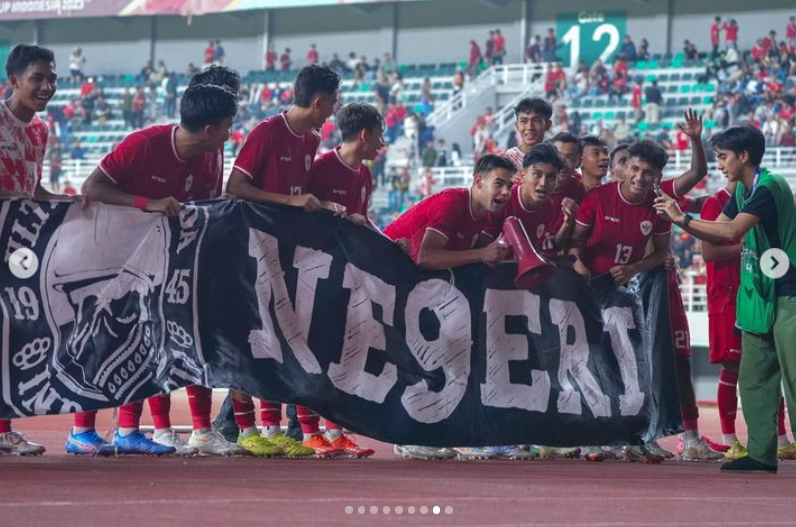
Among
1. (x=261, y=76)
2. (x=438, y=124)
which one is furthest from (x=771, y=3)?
(x=261, y=76)

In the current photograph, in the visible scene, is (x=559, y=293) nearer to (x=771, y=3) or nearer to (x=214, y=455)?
(x=214, y=455)

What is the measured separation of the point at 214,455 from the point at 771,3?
99.8 feet

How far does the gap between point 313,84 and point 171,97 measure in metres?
31.9

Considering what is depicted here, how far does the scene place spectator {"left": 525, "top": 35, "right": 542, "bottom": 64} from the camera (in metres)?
37.3

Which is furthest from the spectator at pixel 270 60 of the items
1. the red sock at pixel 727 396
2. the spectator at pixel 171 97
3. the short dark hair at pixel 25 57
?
the short dark hair at pixel 25 57

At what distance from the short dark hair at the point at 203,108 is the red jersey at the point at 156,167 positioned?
0.46 ft

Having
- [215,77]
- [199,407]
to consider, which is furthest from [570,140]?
[199,407]

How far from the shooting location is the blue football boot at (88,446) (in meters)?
8.01

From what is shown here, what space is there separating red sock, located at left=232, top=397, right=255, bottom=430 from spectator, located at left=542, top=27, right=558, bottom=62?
2953 centimetres

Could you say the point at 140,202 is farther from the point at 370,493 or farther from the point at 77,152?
the point at 77,152

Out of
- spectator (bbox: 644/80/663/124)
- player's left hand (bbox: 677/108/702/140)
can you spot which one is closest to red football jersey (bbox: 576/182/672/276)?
player's left hand (bbox: 677/108/702/140)

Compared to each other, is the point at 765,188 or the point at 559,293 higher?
the point at 765,188

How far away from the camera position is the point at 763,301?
26.1ft

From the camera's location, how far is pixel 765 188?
26.3 ft
